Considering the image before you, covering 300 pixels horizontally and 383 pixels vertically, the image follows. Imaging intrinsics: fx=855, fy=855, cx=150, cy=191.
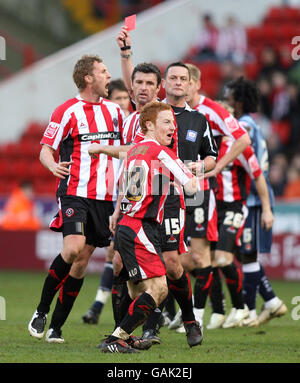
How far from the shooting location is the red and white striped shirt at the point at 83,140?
702 cm

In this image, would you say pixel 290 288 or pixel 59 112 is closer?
pixel 59 112

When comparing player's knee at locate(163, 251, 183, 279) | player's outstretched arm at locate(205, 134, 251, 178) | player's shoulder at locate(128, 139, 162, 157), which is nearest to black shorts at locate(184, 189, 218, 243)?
player's outstretched arm at locate(205, 134, 251, 178)

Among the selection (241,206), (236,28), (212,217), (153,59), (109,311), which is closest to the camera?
(212,217)

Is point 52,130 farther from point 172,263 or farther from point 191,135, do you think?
point 172,263

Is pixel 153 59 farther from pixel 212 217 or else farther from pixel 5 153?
pixel 212 217

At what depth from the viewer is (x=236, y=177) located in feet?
28.8

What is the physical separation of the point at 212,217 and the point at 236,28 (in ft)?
36.7

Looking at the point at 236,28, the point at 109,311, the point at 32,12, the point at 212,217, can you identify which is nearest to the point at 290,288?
the point at 109,311

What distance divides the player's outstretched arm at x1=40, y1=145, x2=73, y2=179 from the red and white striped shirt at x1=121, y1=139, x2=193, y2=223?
68 cm

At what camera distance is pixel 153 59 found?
2002 cm

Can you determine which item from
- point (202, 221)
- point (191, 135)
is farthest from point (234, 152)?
point (191, 135)

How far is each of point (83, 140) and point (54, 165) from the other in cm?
42

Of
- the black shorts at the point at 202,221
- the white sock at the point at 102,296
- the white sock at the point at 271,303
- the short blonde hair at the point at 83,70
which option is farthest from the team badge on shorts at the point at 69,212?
the white sock at the point at 271,303

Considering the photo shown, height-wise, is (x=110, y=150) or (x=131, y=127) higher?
(x=131, y=127)
